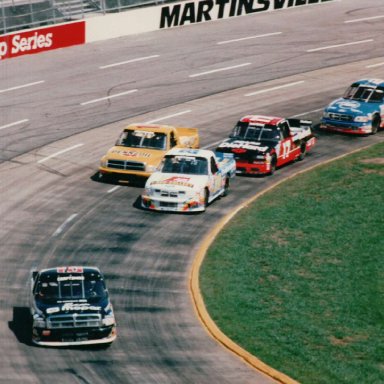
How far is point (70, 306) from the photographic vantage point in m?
28.4

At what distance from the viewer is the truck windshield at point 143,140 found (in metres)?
42.1

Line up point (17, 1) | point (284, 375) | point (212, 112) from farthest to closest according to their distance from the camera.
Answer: point (17, 1)
point (212, 112)
point (284, 375)

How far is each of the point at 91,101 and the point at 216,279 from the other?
2020cm

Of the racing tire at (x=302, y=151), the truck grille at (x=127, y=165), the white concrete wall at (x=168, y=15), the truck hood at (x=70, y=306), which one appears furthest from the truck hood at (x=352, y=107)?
the truck hood at (x=70, y=306)

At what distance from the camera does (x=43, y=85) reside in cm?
5344

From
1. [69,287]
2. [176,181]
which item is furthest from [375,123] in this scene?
[69,287]

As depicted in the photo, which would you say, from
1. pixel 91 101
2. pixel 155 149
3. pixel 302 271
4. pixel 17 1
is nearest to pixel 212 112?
pixel 91 101

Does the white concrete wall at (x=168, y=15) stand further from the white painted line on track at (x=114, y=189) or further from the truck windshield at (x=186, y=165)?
the truck windshield at (x=186, y=165)

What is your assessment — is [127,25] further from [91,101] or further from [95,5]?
[91,101]

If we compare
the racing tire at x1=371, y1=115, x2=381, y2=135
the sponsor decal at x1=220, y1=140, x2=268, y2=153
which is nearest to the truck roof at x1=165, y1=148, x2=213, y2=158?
the sponsor decal at x1=220, y1=140, x2=268, y2=153

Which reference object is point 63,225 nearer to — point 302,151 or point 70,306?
point 70,306

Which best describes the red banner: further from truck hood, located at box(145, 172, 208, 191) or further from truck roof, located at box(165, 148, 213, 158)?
truck hood, located at box(145, 172, 208, 191)

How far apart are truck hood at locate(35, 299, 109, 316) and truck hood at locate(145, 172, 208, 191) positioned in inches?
403

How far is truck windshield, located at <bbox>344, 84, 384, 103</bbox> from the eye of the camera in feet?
159
